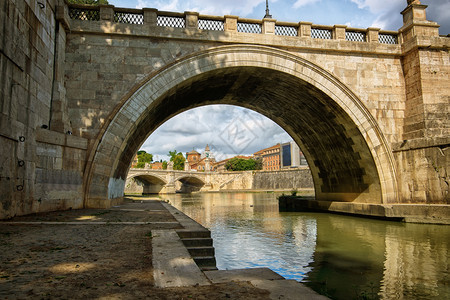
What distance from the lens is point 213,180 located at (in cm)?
6844

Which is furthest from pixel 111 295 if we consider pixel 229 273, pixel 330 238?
pixel 330 238

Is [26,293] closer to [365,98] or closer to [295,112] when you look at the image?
[365,98]

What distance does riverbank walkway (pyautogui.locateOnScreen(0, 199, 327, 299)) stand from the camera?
2510 millimetres

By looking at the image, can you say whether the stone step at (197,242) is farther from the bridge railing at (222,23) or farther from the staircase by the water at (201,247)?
the bridge railing at (222,23)

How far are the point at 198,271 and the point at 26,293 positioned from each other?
1.45 metres

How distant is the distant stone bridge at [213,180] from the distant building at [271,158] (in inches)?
1600

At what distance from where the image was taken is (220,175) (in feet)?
224

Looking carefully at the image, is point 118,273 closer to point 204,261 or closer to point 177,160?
point 204,261

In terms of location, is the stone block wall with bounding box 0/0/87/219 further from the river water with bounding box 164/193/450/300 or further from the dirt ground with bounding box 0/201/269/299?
the river water with bounding box 164/193/450/300

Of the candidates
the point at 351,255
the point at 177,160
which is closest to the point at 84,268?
the point at 351,255

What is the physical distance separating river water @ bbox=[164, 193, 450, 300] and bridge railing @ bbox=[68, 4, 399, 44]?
305 inches

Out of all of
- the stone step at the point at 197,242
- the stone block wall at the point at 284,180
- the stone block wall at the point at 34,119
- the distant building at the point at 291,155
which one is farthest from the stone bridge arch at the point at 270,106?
the distant building at the point at 291,155

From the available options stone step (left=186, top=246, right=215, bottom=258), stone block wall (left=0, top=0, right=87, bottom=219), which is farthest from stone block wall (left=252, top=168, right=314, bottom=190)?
stone step (left=186, top=246, right=215, bottom=258)

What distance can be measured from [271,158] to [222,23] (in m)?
101
